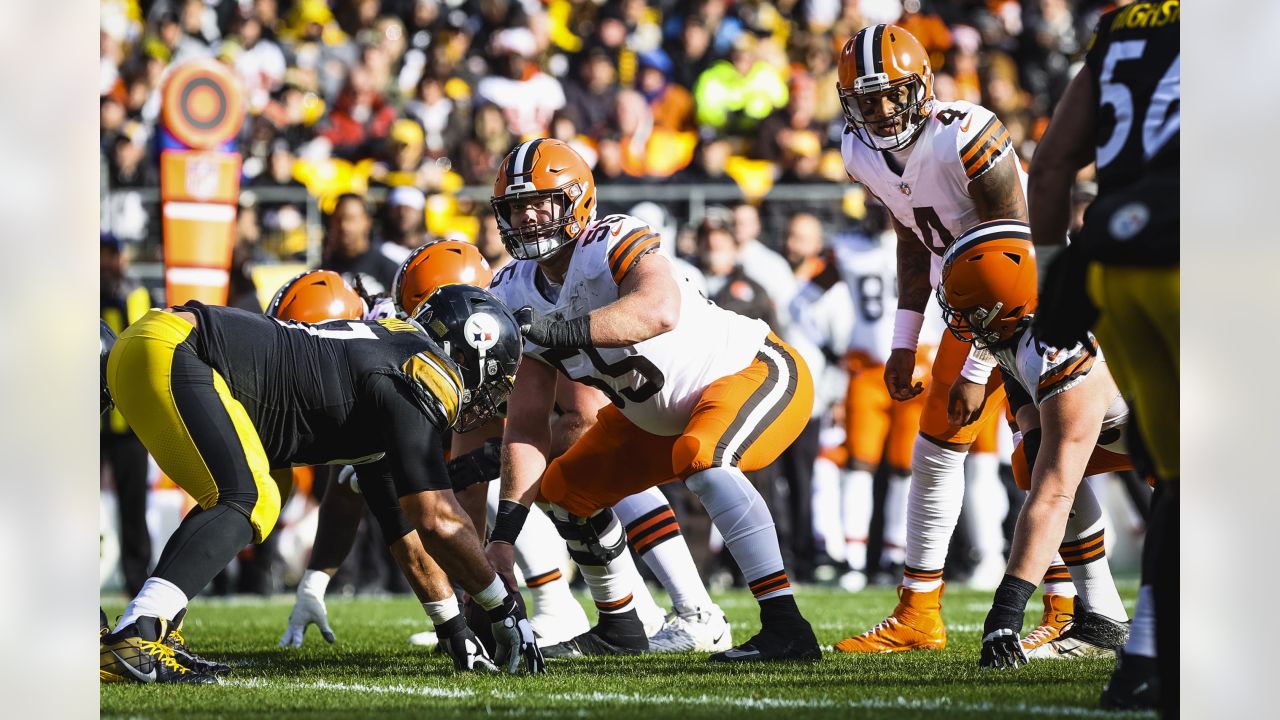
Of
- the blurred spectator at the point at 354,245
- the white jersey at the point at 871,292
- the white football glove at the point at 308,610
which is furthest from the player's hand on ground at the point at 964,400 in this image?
the white jersey at the point at 871,292

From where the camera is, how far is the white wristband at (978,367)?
506cm

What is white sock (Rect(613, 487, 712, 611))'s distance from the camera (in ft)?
18.3

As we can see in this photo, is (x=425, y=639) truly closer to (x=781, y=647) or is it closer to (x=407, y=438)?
(x=781, y=647)

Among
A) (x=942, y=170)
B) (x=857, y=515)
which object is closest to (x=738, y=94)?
(x=857, y=515)

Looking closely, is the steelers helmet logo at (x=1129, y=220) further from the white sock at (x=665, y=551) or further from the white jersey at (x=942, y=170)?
the white sock at (x=665, y=551)

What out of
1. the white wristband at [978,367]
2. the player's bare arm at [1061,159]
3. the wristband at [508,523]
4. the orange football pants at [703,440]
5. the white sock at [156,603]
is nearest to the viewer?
the player's bare arm at [1061,159]

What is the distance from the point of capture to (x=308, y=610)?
5824 mm

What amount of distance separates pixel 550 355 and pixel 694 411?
529 millimetres

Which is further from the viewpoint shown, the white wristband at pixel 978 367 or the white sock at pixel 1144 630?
the white wristband at pixel 978 367

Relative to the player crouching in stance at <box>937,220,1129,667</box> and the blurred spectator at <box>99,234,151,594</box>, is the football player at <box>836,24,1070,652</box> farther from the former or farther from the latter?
the blurred spectator at <box>99,234,151,594</box>

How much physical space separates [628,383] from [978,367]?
1.18 metres

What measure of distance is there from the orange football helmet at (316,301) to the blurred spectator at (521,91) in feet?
19.4

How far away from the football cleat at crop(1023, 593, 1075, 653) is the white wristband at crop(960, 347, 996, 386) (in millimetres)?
906
